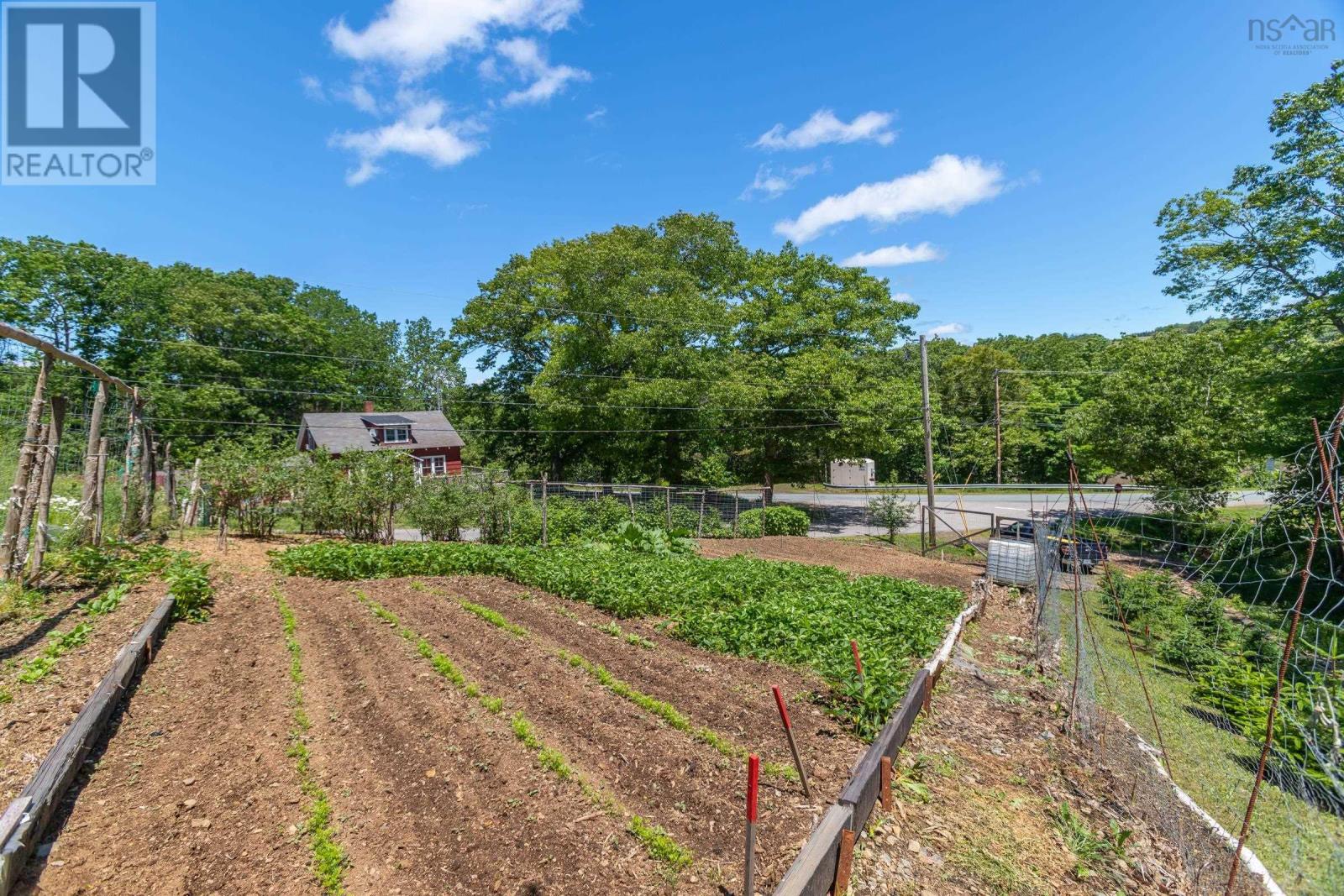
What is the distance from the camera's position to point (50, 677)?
13.7 feet

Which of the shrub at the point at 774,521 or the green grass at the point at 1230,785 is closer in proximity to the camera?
the green grass at the point at 1230,785

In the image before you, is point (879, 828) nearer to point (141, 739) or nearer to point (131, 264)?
point (141, 739)

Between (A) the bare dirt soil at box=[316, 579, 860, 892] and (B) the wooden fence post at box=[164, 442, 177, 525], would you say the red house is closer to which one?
(B) the wooden fence post at box=[164, 442, 177, 525]

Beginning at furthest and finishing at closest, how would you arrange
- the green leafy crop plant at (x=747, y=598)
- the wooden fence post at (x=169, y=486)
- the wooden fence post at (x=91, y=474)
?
the wooden fence post at (x=169, y=486), the wooden fence post at (x=91, y=474), the green leafy crop plant at (x=747, y=598)

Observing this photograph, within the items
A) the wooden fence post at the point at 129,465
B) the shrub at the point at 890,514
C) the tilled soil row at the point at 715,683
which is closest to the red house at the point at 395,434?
the wooden fence post at the point at 129,465

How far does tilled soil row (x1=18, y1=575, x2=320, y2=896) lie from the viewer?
2.71 metres

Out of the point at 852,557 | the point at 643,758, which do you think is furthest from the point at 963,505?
the point at 643,758

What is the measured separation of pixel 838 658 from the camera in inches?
222

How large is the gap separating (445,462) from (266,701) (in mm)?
31752

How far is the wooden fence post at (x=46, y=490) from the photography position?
18.2 feet

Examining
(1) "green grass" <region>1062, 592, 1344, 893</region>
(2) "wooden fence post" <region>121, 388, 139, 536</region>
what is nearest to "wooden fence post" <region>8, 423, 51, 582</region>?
(2) "wooden fence post" <region>121, 388, 139, 536</region>

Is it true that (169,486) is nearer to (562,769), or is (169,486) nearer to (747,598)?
(747,598)

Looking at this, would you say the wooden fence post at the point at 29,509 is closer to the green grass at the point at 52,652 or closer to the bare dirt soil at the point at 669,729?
the green grass at the point at 52,652

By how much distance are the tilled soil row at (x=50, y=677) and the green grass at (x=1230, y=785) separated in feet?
21.8
